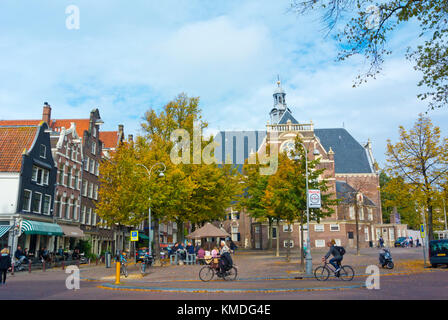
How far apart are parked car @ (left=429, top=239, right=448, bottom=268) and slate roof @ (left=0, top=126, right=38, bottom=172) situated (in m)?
33.0

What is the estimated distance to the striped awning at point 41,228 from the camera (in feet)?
104

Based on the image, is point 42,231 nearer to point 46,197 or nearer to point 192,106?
point 46,197

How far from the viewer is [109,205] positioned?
117 feet

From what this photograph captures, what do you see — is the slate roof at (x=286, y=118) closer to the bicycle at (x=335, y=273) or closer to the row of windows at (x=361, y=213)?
the row of windows at (x=361, y=213)

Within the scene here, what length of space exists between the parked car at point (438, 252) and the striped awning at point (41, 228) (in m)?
30.8

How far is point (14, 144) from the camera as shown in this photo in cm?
3484

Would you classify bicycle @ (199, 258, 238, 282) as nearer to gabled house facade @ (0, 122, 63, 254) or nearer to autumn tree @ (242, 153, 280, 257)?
gabled house facade @ (0, 122, 63, 254)

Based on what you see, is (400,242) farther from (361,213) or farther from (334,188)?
(334,188)

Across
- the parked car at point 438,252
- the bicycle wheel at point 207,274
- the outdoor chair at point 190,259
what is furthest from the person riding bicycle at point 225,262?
the parked car at point 438,252

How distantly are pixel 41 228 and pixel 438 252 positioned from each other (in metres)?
31.6

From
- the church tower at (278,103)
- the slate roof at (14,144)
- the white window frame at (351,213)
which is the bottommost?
the white window frame at (351,213)

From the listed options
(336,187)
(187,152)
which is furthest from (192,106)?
(336,187)

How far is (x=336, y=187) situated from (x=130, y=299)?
56.4m

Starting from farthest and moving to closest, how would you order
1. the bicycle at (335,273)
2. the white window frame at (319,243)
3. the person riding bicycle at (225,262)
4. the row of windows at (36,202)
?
the white window frame at (319,243), the row of windows at (36,202), the person riding bicycle at (225,262), the bicycle at (335,273)
